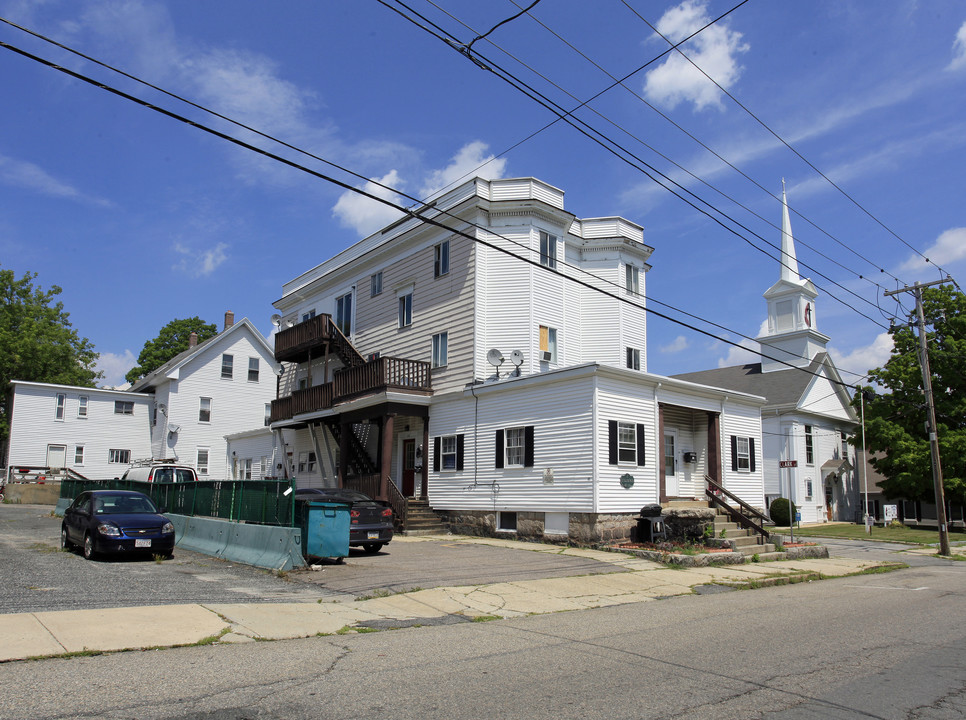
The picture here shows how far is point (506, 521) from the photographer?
2189 centimetres

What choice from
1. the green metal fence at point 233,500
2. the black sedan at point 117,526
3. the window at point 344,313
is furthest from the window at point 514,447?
the window at point 344,313

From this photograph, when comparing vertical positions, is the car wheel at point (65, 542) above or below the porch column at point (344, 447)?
below

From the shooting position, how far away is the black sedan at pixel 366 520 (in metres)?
16.6

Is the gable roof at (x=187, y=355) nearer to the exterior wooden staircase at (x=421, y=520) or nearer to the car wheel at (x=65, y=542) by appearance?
the exterior wooden staircase at (x=421, y=520)

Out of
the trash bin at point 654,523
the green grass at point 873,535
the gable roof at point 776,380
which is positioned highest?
the gable roof at point 776,380

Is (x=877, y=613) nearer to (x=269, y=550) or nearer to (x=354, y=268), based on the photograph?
(x=269, y=550)

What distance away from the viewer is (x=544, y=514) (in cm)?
2053

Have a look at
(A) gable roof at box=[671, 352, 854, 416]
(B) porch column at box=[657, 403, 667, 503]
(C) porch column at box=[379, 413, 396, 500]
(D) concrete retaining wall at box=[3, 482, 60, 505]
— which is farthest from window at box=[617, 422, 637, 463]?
(D) concrete retaining wall at box=[3, 482, 60, 505]

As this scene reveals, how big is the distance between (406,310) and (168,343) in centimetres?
4179

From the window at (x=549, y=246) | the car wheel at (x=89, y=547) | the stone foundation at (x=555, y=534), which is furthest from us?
the window at (x=549, y=246)

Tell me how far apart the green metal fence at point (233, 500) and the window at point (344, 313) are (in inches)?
435

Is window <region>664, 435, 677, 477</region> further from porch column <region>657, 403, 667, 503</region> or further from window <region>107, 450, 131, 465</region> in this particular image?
window <region>107, 450, 131, 465</region>

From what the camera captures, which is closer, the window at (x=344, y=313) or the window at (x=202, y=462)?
the window at (x=344, y=313)

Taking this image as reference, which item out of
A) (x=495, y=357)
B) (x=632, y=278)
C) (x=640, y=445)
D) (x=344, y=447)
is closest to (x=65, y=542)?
(x=344, y=447)
